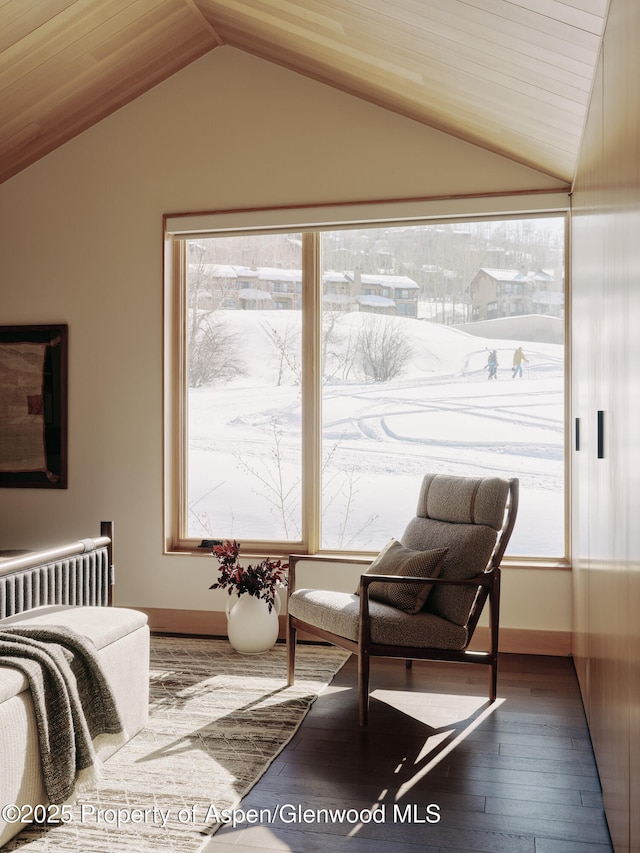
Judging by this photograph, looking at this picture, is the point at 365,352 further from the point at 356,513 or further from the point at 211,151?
the point at 211,151

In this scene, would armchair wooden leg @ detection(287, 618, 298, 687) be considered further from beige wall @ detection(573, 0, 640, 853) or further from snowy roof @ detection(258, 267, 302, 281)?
snowy roof @ detection(258, 267, 302, 281)

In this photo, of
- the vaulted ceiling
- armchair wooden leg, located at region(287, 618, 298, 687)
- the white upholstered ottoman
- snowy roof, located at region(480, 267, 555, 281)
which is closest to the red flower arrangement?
armchair wooden leg, located at region(287, 618, 298, 687)

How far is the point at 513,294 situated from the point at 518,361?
385 millimetres

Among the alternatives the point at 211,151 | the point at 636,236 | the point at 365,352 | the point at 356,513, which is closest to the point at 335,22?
the point at 211,151

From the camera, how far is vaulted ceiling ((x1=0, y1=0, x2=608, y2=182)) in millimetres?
2789

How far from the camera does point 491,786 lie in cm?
268

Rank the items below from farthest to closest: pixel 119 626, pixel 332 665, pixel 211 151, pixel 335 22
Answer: pixel 211 151, pixel 332 665, pixel 335 22, pixel 119 626

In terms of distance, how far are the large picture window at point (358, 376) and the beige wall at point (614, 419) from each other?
104 centimetres

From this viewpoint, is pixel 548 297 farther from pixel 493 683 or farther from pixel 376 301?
pixel 493 683

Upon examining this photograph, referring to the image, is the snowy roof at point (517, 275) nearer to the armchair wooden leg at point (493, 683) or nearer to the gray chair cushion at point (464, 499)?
the gray chair cushion at point (464, 499)

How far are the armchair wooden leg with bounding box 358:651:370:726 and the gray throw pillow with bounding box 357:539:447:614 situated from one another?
0.95 feet

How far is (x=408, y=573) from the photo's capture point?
3477 mm

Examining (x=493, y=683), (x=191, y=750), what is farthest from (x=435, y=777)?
(x=191, y=750)

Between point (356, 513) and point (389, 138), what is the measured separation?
221 cm
